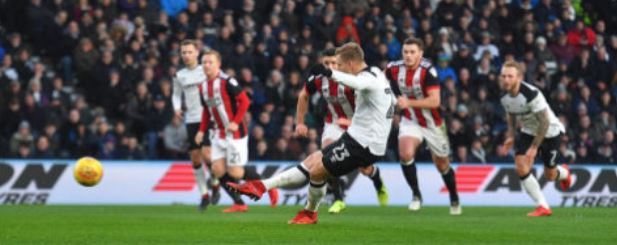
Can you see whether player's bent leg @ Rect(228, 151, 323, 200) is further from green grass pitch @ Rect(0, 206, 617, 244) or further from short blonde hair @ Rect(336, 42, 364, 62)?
short blonde hair @ Rect(336, 42, 364, 62)

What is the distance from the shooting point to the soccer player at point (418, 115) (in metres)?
15.8

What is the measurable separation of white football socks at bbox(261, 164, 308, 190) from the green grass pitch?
0.42 m

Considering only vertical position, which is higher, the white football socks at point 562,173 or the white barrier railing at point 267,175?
the white football socks at point 562,173

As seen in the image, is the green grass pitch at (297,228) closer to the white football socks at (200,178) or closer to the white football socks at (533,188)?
the white football socks at (533,188)

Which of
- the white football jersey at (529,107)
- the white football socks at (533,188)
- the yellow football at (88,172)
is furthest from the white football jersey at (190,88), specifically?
the white football socks at (533,188)

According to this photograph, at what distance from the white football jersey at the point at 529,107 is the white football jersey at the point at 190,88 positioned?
4.33 m

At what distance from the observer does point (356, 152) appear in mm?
12469

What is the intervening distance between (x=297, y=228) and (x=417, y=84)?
13.8 ft

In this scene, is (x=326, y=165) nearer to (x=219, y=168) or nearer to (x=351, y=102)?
(x=351, y=102)

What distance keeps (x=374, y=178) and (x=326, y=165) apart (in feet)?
14.6

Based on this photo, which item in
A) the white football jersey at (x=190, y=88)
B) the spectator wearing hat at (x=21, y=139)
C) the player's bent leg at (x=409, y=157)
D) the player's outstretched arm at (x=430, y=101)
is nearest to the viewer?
the player's outstretched arm at (x=430, y=101)

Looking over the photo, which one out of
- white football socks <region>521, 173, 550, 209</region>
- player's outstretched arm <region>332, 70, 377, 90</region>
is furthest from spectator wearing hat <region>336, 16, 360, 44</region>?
player's outstretched arm <region>332, 70, 377, 90</region>

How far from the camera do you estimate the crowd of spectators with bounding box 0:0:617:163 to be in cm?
2152

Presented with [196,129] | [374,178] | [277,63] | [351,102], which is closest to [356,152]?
[351,102]
